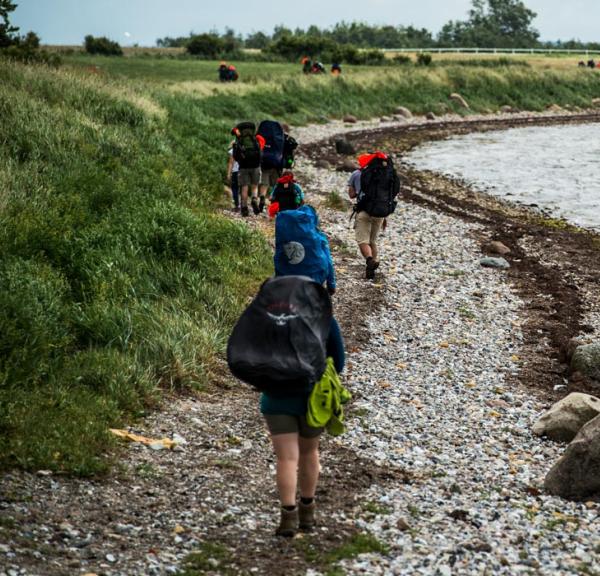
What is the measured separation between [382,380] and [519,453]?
2.44 meters

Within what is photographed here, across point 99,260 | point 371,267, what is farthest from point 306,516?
point 371,267

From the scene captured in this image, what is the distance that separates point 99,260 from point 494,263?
865 centimetres

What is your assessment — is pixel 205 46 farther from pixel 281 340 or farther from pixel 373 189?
pixel 281 340

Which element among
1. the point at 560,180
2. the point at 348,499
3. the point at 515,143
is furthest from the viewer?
the point at 515,143

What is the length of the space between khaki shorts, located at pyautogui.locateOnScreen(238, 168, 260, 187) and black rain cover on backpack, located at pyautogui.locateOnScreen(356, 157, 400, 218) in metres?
4.71

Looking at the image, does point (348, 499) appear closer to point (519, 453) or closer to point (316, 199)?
point (519, 453)

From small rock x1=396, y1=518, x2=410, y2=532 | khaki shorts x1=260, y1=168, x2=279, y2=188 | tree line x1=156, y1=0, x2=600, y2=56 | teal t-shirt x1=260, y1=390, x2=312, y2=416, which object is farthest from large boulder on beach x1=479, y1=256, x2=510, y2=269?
tree line x1=156, y1=0, x2=600, y2=56

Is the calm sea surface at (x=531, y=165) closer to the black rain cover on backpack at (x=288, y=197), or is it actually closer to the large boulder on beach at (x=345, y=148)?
the large boulder on beach at (x=345, y=148)

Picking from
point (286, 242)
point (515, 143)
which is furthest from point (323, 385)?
point (515, 143)

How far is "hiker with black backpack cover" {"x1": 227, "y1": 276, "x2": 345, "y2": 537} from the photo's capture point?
6277mm

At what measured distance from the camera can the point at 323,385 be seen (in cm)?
644

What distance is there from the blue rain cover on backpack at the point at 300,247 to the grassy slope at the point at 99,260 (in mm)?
1720

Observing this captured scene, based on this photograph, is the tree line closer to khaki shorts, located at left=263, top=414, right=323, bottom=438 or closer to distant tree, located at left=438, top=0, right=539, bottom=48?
distant tree, located at left=438, top=0, right=539, bottom=48

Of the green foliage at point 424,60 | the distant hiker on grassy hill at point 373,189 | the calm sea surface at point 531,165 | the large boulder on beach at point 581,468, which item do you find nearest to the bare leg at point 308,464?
the large boulder on beach at point 581,468
